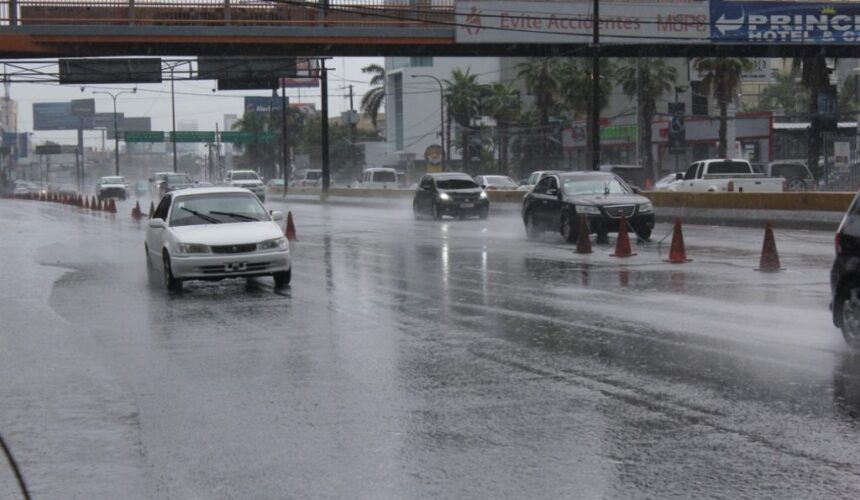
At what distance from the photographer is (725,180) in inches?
1599

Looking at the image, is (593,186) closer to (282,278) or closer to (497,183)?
(282,278)

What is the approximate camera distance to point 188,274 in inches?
651

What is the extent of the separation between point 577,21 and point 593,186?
1665 cm

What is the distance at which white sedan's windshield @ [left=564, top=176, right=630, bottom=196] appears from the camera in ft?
88.1

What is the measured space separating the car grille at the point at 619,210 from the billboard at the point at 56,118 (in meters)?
156

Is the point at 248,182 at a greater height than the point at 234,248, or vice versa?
the point at 248,182

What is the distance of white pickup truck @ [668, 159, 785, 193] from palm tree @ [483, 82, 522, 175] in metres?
52.9

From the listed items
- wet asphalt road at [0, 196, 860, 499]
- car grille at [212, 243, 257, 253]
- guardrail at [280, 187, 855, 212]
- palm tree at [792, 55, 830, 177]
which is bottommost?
wet asphalt road at [0, 196, 860, 499]

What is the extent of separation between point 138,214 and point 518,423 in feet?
128

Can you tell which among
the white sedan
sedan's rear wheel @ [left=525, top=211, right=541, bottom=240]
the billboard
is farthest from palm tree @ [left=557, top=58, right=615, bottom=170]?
the billboard

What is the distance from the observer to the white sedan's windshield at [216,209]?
58.6 feet

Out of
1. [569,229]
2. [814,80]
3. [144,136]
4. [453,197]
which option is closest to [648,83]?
[814,80]

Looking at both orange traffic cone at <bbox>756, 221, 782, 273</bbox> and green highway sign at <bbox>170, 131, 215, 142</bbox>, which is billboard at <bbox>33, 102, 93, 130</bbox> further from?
orange traffic cone at <bbox>756, 221, 782, 273</bbox>

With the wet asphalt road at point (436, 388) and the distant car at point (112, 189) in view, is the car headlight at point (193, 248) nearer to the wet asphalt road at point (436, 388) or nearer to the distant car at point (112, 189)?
the wet asphalt road at point (436, 388)
